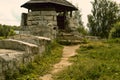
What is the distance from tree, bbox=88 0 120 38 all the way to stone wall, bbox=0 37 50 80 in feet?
60.5

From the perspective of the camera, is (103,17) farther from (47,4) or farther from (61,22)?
(47,4)

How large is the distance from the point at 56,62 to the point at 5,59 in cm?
289

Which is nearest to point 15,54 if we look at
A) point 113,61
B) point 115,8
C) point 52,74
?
point 52,74

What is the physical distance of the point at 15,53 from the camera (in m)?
6.95

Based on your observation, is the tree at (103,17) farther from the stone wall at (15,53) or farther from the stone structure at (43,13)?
the stone wall at (15,53)

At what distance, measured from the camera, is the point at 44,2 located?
50.4 ft

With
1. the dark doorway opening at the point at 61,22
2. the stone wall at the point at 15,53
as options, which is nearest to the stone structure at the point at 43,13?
the dark doorway opening at the point at 61,22

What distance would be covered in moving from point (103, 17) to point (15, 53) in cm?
2122

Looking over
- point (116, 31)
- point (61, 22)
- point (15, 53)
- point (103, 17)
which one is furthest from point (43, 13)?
point (103, 17)

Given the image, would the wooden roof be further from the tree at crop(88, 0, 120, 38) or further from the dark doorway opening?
the tree at crop(88, 0, 120, 38)

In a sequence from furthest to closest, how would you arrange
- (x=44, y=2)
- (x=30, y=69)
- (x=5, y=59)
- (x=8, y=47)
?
(x=44, y=2), (x=8, y=47), (x=30, y=69), (x=5, y=59)

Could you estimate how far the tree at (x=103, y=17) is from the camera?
88.3 feet

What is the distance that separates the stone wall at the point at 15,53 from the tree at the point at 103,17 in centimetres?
1843

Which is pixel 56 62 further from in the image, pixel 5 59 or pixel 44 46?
pixel 5 59
